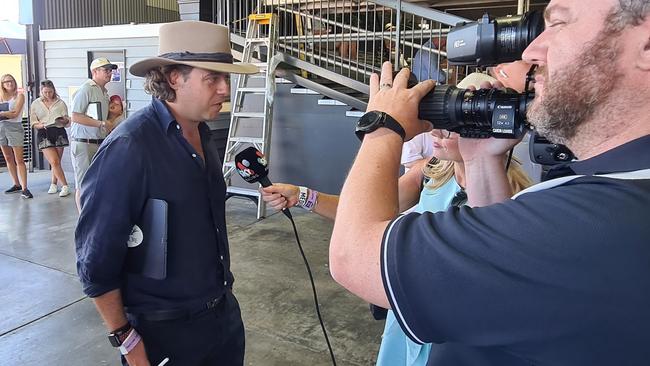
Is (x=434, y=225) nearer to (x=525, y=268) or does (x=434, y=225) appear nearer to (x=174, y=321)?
(x=525, y=268)

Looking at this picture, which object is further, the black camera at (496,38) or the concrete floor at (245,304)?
the concrete floor at (245,304)

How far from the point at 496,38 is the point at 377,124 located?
1.07 ft

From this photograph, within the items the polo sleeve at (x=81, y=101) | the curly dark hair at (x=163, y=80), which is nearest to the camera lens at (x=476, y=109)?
the curly dark hair at (x=163, y=80)

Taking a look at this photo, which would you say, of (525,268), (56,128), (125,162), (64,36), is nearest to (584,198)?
(525,268)

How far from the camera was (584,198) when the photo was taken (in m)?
0.59

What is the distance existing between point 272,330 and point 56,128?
521 centimetres

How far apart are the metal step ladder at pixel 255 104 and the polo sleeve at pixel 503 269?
4.84 metres

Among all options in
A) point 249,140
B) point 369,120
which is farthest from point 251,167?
point 249,140

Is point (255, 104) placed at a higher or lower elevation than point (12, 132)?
higher

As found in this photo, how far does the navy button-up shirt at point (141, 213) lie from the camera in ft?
4.61

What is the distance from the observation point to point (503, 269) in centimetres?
59

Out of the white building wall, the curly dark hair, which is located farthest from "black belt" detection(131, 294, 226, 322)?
the white building wall

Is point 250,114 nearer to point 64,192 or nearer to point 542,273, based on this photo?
point 64,192

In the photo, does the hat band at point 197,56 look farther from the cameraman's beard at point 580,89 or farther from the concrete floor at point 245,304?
the concrete floor at point 245,304
